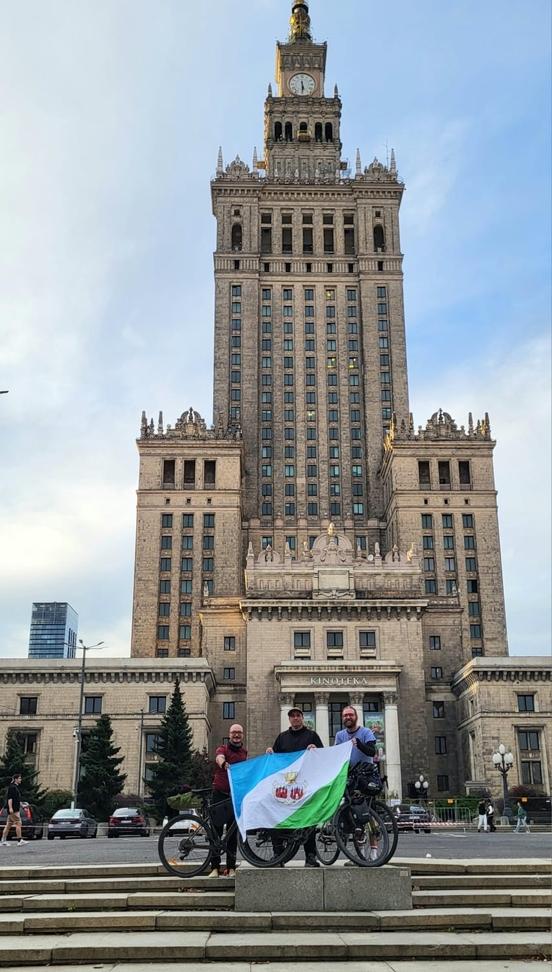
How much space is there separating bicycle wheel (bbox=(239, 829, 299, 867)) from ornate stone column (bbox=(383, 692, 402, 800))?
5847 cm

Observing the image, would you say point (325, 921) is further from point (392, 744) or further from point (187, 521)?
point (187, 521)

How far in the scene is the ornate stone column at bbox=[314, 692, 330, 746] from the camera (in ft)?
236

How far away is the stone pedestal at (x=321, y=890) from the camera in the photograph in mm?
12414

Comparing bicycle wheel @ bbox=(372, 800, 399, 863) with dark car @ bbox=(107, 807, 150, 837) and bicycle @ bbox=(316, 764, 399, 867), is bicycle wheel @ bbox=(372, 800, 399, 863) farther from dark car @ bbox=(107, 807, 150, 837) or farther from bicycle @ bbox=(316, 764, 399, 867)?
dark car @ bbox=(107, 807, 150, 837)

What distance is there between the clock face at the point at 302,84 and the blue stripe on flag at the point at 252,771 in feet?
439

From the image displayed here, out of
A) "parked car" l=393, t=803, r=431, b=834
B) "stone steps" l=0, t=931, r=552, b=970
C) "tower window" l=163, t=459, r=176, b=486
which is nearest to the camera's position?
"stone steps" l=0, t=931, r=552, b=970

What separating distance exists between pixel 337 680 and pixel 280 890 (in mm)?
62053

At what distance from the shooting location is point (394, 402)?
109875mm

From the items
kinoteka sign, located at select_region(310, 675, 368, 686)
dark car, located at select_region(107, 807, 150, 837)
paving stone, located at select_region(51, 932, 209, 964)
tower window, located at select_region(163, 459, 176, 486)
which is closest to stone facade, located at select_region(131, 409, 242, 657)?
tower window, located at select_region(163, 459, 176, 486)

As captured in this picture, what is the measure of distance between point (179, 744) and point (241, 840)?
52.7 metres

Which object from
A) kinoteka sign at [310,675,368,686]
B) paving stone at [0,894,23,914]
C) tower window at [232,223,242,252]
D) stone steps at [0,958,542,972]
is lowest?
stone steps at [0,958,542,972]

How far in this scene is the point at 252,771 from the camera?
1442 centimetres

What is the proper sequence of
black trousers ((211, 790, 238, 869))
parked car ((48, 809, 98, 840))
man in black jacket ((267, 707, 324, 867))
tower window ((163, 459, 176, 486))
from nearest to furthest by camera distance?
black trousers ((211, 790, 238, 869)) → man in black jacket ((267, 707, 324, 867)) → parked car ((48, 809, 98, 840)) → tower window ((163, 459, 176, 486))

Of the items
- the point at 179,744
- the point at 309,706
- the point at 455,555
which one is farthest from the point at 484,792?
the point at 455,555
